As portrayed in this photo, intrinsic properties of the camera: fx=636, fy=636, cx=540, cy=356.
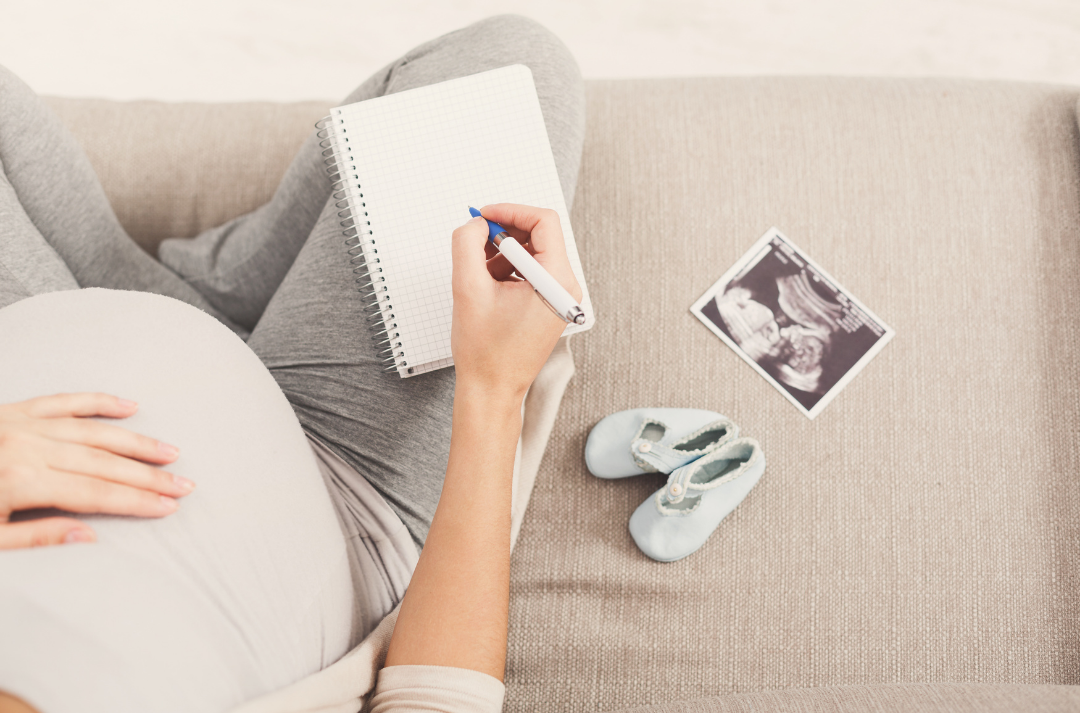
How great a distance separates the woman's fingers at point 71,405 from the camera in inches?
20.3

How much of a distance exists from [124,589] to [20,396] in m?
0.20

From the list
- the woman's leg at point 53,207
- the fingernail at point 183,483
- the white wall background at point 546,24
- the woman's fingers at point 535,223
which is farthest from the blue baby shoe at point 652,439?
the white wall background at point 546,24

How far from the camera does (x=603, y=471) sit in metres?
0.88

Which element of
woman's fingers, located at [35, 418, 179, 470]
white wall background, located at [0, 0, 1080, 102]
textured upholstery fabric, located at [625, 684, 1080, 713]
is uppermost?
white wall background, located at [0, 0, 1080, 102]

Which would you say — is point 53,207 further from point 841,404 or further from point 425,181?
point 841,404

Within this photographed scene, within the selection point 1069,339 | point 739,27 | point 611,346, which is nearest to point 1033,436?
point 1069,339

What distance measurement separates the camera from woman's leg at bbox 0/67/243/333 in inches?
29.8

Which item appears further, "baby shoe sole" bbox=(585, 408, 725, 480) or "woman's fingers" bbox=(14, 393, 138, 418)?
"baby shoe sole" bbox=(585, 408, 725, 480)

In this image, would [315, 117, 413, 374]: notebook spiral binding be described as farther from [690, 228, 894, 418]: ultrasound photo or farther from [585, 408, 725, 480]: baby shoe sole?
[690, 228, 894, 418]: ultrasound photo

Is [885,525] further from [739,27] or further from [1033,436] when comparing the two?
[739,27]

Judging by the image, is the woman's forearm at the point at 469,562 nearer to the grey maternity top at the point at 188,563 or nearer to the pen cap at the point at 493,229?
the grey maternity top at the point at 188,563

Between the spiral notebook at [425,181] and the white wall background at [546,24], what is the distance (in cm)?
87

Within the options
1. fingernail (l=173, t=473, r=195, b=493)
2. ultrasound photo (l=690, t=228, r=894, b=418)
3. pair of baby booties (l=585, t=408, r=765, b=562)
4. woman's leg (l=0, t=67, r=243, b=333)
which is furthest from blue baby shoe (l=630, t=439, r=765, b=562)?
woman's leg (l=0, t=67, r=243, b=333)

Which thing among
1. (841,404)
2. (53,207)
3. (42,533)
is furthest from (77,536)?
(841,404)
